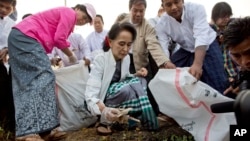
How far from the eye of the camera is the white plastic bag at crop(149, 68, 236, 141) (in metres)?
2.17

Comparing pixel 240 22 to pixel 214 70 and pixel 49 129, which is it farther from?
pixel 49 129

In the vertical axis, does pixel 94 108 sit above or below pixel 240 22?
below

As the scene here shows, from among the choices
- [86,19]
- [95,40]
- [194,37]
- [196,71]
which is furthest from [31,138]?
[95,40]

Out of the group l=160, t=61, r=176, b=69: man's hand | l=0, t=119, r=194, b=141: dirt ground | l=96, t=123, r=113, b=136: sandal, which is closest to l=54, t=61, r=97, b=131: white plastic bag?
l=0, t=119, r=194, b=141: dirt ground

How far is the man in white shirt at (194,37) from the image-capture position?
2623 mm

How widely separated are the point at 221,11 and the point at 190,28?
3.04 feet

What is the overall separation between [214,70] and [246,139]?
6.64ft

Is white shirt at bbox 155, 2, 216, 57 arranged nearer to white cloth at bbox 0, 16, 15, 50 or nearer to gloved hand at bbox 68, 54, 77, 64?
gloved hand at bbox 68, 54, 77, 64

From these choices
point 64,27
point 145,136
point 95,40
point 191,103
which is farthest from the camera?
point 95,40

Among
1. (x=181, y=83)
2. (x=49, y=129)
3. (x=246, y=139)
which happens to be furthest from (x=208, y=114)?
(x=246, y=139)

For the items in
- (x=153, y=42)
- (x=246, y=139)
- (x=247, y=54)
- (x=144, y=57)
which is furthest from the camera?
(x=144, y=57)

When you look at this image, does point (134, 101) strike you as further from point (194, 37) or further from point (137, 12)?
point (137, 12)

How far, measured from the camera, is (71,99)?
288 centimetres

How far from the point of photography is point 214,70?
2.78m
